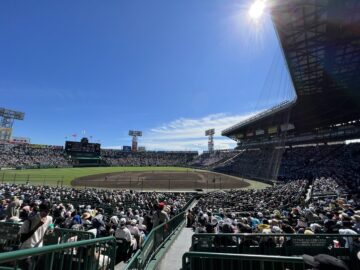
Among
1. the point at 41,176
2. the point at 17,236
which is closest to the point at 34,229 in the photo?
the point at 17,236

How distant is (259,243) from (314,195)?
2115 cm

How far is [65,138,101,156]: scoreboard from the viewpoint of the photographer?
83438 millimetres

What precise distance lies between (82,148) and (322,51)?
281 ft

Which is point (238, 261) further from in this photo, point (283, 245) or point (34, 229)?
point (34, 229)

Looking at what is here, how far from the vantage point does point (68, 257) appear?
371 centimetres

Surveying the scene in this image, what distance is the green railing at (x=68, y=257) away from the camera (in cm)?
267

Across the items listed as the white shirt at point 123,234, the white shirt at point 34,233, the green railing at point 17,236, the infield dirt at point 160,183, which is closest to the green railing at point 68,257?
the white shirt at point 34,233

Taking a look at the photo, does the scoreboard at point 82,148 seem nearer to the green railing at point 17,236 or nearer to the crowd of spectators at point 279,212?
the crowd of spectators at point 279,212

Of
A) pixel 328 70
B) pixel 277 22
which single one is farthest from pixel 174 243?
pixel 328 70

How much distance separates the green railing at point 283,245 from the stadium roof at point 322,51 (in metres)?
17.6

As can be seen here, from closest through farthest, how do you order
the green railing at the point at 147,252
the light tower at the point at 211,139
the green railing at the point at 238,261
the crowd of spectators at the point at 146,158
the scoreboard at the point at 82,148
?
the green railing at the point at 238,261 < the green railing at the point at 147,252 < the scoreboard at the point at 82,148 < the crowd of spectators at the point at 146,158 < the light tower at the point at 211,139

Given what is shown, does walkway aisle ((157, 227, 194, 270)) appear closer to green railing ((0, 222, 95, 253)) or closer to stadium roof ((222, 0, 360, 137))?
green railing ((0, 222, 95, 253))

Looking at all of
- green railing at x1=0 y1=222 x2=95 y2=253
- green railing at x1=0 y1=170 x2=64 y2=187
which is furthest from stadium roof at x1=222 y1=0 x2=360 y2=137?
green railing at x1=0 y1=170 x2=64 y2=187

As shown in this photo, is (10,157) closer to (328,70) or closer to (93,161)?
(93,161)
